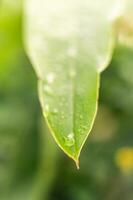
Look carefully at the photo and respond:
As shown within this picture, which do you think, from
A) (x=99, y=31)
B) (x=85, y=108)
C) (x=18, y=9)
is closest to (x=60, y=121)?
(x=85, y=108)

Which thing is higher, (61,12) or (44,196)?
(61,12)

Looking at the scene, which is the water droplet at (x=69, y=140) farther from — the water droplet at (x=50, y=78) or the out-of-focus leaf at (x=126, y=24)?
the out-of-focus leaf at (x=126, y=24)

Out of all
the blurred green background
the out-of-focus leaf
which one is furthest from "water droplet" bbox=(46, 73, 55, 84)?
the blurred green background

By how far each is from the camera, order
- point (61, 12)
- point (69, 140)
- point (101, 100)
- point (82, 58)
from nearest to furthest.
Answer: point (69, 140), point (82, 58), point (61, 12), point (101, 100)

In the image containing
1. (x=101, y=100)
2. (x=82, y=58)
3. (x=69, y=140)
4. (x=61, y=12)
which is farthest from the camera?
(x=101, y=100)

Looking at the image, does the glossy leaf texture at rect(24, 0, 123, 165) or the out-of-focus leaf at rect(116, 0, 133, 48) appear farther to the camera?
the out-of-focus leaf at rect(116, 0, 133, 48)

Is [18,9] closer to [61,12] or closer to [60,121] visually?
[61,12]

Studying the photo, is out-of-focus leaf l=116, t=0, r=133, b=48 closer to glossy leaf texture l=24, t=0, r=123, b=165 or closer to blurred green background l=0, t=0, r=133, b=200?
glossy leaf texture l=24, t=0, r=123, b=165
